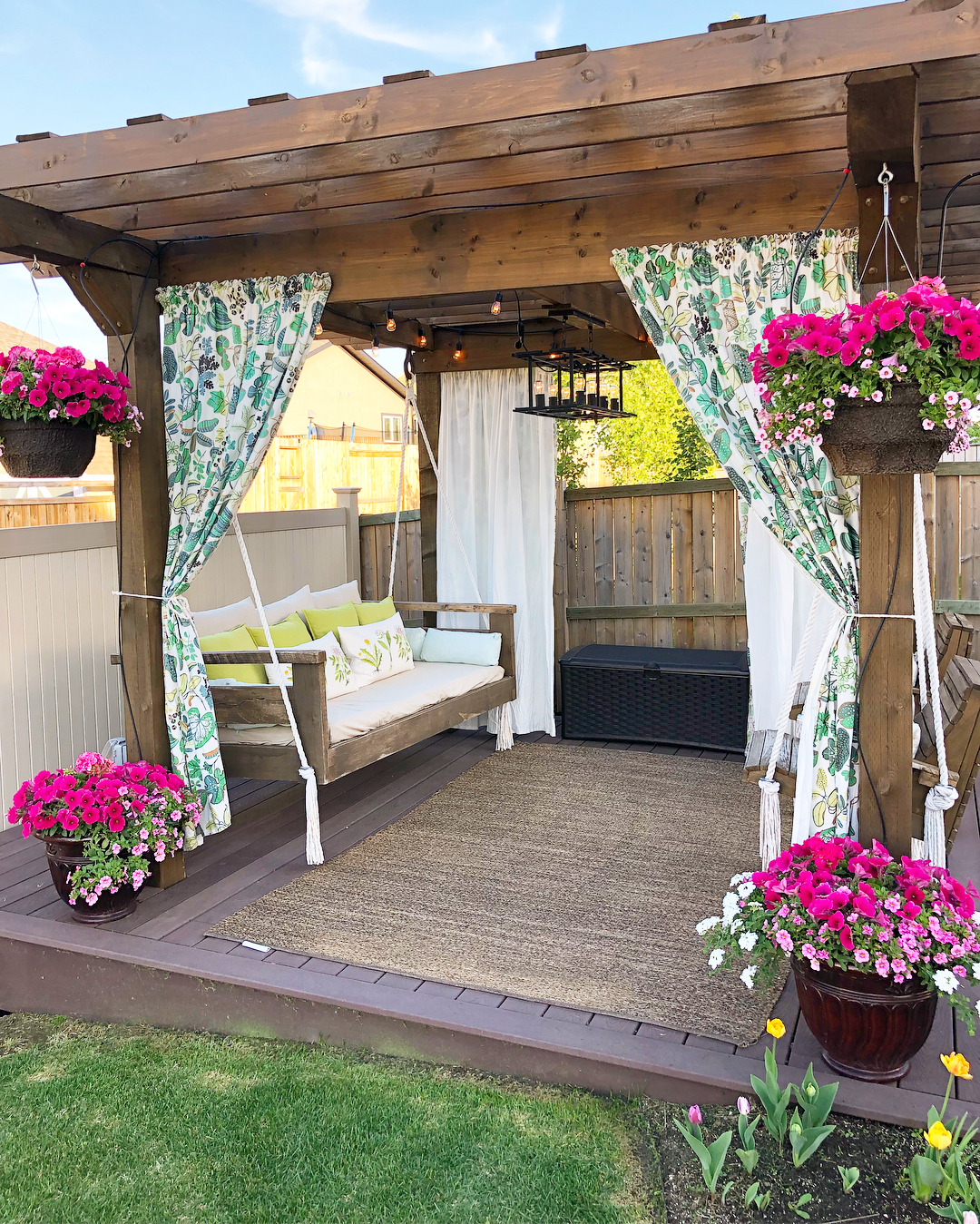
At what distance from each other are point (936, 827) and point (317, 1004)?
1731mm

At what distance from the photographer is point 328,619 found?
5.33 m

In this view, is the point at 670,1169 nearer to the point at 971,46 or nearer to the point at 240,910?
the point at 240,910

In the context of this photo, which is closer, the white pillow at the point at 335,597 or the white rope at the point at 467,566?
the white pillow at the point at 335,597

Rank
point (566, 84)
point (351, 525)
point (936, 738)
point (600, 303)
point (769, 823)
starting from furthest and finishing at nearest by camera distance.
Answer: point (351, 525)
point (600, 303)
point (769, 823)
point (936, 738)
point (566, 84)

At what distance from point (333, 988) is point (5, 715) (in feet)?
7.36

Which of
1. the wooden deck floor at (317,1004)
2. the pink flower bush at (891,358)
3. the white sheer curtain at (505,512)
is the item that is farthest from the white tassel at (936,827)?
the white sheer curtain at (505,512)

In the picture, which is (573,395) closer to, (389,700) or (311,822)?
(389,700)

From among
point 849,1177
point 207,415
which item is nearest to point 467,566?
point 207,415

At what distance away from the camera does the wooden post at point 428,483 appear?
615cm

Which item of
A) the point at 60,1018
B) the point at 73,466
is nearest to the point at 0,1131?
Result: the point at 60,1018

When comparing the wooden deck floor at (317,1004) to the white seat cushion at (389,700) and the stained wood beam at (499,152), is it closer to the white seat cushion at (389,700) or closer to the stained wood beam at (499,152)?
the white seat cushion at (389,700)

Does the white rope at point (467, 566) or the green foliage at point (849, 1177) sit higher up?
the white rope at point (467, 566)

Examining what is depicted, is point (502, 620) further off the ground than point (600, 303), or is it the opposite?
point (600, 303)

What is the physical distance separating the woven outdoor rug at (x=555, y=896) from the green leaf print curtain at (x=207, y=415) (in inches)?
30.6
